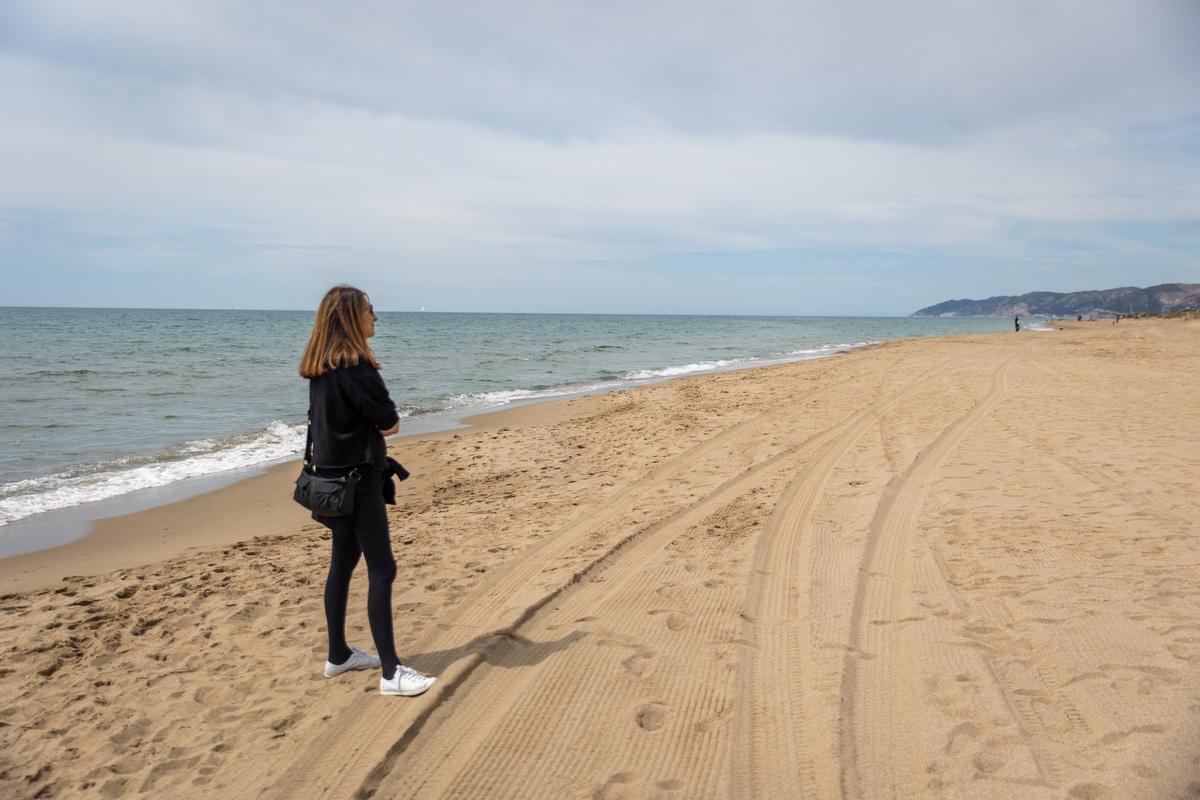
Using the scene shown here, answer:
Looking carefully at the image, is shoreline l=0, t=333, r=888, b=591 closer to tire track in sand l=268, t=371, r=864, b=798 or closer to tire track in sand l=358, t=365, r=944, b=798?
tire track in sand l=268, t=371, r=864, b=798

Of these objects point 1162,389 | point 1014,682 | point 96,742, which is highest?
point 1162,389

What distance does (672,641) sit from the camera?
→ 3965mm

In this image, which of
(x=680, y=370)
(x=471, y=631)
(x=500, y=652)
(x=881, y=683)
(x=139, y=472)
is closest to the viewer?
(x=881, y=683)

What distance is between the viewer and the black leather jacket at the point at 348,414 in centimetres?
321

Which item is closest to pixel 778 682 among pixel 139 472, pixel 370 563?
pixel 370 563

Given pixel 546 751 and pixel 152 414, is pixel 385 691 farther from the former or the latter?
pixel 152 414

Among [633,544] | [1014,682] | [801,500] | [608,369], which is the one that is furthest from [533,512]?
[608,369]

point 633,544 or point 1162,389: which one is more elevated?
point 1162,389

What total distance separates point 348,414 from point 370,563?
0.76m

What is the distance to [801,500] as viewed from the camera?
21.7 feet

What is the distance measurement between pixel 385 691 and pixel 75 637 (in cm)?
237

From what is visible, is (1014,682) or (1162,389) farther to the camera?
(1162,389)

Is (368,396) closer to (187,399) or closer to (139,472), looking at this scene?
(139,472)

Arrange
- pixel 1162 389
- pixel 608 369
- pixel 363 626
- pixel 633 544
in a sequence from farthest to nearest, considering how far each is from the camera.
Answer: pixel 608 369
pixel 1162 389
pixel 633 544
pixel 363 626
